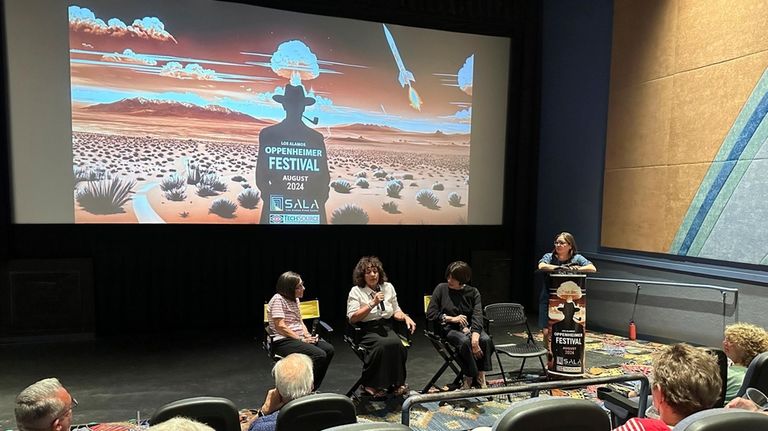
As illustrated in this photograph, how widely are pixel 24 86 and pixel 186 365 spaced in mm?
3269

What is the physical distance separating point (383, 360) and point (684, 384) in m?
2.38

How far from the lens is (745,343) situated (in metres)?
2.49

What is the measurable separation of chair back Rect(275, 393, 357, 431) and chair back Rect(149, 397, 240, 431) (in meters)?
0.20

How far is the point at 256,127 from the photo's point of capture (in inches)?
222

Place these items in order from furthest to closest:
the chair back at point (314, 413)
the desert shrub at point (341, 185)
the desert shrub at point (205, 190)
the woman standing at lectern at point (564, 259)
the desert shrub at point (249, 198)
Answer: the desert shrub at point (341, 185)
the desert shrub at point (249, 198)
the desert shrub at point (205, 190)
the woman standing at lectern at point (564, 259)
the chair back at point (314, 413)

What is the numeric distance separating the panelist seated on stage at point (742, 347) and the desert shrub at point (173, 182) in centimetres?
505

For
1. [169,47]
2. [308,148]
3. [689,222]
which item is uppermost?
[169,47]

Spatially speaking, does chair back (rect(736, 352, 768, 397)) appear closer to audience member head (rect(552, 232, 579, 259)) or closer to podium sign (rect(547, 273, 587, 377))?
podium sign (rect(547, 273, 587, 377))

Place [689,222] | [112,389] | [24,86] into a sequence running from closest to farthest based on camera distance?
[112,389]
[24,86]
[689,222]

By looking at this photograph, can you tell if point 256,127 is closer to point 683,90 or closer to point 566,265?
point 566,265

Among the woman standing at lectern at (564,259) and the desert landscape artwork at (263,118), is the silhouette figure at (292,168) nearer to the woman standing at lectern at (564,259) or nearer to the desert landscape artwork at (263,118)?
the desert landscape artwork at (263,118)

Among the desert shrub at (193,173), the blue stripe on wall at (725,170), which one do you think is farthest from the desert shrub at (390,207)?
the blue stripe on wall at (725,170)

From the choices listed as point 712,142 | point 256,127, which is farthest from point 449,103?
point 712,142

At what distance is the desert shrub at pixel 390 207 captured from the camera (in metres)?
6.28
